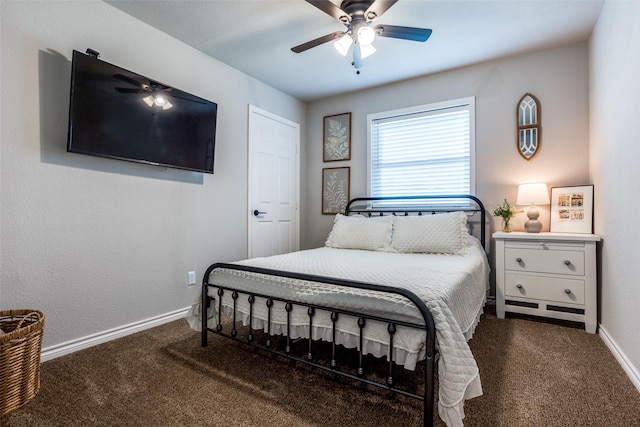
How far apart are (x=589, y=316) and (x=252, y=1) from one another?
3.40 metres

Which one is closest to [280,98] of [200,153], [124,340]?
[200,153]

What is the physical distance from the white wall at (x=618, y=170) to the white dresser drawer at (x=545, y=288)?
0.16m

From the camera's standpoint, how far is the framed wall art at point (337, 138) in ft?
13.3

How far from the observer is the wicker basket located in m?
1.25

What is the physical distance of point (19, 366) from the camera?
131 cm

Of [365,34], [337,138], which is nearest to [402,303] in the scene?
[365,34]

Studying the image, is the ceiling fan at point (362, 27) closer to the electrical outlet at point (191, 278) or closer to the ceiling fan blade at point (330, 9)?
the ceiling fan blade at point (330, 9)

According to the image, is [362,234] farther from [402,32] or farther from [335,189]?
[402,32]

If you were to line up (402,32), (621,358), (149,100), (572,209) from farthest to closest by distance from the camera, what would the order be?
(572,209) → (149,100) → (402,32) → (621,358)

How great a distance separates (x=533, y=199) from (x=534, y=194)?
45 mm

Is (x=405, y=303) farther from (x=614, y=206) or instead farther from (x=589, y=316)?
(x=589, y=316)

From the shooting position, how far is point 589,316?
8.00 ft

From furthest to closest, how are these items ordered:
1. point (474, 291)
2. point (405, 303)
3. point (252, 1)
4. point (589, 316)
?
point (589, 316) < point (252, 1) < point (474, 291) < point (405, 303)

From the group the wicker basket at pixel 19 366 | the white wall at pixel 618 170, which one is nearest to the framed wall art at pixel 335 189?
the white wall at pixel 618 170
